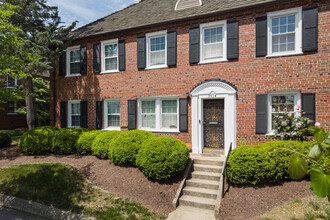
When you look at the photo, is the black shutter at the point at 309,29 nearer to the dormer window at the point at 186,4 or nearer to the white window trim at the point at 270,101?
the white window trim at the point at 270,101

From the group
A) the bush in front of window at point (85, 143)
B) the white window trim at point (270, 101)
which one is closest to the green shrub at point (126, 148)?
the bush in front of window at point (85, 143)

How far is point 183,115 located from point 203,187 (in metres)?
3.56

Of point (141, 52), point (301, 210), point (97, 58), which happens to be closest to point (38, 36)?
point (97, 58)

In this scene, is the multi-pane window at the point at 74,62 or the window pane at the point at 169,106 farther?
the multi-pane window at the point at 74,62

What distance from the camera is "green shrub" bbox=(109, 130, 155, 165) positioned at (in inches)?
282

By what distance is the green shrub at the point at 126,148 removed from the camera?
7152 mm

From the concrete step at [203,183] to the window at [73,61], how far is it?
9.25 m

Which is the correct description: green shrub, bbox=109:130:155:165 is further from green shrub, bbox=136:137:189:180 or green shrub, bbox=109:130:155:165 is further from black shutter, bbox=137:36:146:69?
black shutter, bbox=137:36:146:69

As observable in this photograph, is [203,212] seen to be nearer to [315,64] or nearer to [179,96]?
[179,96]

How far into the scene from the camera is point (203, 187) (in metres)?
6.23

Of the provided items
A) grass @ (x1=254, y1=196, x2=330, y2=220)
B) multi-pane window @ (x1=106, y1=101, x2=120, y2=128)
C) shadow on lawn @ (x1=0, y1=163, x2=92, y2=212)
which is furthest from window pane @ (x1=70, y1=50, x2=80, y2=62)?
grass @ (x1=254, y1=196, x2=330, y2=220)

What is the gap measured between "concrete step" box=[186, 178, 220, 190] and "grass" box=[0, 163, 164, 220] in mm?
1598

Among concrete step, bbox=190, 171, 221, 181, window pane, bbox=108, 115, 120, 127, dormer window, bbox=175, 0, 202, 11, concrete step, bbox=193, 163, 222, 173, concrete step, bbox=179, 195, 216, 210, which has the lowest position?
concrete step, bbox=179, 195, 216, 210

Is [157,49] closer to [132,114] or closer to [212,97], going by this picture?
[132,114]
